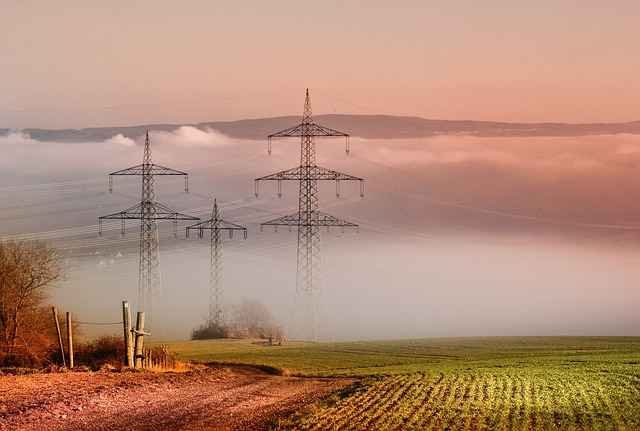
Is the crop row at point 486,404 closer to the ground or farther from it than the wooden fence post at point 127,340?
closer to the ground

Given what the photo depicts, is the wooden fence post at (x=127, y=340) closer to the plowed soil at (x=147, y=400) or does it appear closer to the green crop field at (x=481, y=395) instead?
the plowed soil at (x=147, y=400)

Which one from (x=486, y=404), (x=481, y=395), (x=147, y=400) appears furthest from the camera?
(x=481, y=395)

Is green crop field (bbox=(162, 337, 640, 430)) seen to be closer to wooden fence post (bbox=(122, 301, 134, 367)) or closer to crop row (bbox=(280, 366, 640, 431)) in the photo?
crop row (bbox=(280, 366, 640, 431))

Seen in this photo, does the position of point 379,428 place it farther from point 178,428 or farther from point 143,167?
point 143,167

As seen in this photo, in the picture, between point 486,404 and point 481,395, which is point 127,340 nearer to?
point 481,395

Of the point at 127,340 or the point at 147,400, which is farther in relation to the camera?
the point at 127,340

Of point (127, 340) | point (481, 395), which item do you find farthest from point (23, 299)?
point (481, 395)

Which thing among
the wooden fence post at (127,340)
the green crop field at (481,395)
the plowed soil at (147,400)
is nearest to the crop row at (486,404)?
the green crop field at (481,395)
